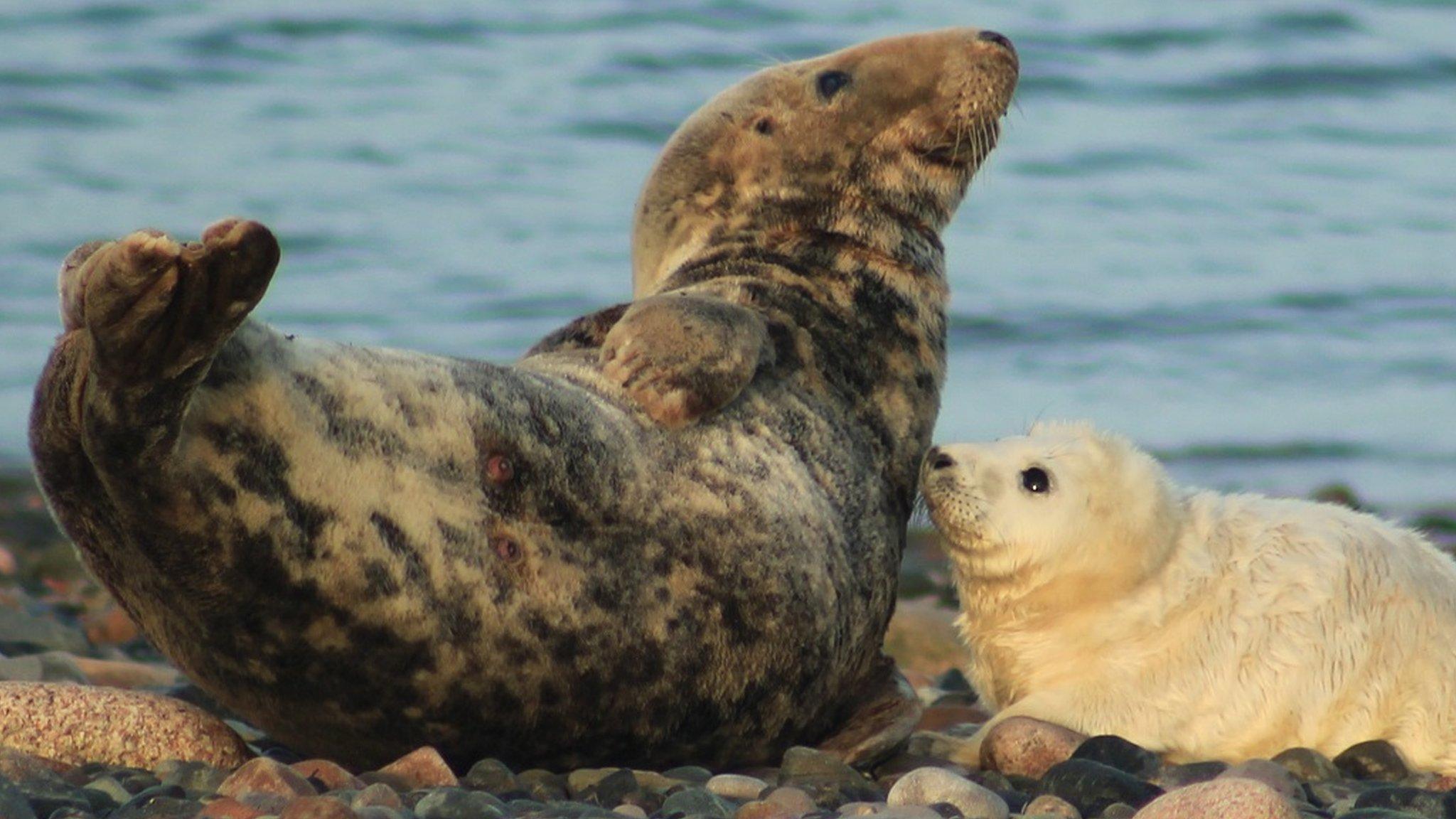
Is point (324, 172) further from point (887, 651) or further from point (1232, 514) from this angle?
point (1232, 514)

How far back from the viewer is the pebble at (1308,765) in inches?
188

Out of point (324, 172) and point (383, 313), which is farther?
point (324, 172)

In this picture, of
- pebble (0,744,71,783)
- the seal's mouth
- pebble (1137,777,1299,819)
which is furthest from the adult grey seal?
pebble (1137,777,1299,819)

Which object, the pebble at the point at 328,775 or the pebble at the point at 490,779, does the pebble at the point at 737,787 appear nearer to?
the pebble at the point at 490,779

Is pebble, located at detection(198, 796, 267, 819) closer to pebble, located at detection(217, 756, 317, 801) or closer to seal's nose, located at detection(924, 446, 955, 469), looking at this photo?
pebble, located at detection(217, 756, 317, 801)

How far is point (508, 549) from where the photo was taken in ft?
14.0

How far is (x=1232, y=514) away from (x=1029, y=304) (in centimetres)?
727

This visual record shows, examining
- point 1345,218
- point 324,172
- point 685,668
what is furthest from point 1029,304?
point 685,668

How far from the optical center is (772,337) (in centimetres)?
532

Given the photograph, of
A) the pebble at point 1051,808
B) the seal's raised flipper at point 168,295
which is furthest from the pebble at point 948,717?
the seal's raised flipper at point 168,295

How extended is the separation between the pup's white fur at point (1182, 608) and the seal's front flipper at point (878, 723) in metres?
0.18

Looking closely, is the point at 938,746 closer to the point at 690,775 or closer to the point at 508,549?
the point at 690,775

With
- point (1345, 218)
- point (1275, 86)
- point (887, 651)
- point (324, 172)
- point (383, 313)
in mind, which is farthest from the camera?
point (1275, 86)

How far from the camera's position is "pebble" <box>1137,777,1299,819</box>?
3.85 m
